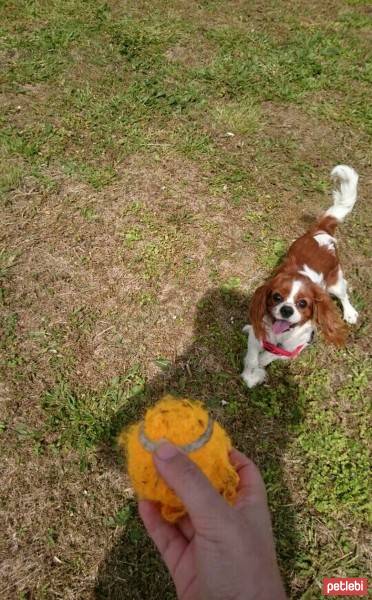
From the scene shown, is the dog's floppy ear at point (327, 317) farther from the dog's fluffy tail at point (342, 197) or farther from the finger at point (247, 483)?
the finger at point (247, 483)

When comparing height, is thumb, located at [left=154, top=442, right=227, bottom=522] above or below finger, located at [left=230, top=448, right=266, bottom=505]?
above

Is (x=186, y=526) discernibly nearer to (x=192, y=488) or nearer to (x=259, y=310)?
(x=192, y=488)

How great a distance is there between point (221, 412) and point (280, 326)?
32.9 inches

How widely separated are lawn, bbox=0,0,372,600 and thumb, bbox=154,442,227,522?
1.69 metres

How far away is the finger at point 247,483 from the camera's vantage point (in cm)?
180

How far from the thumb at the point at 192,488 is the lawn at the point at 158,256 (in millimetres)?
1687

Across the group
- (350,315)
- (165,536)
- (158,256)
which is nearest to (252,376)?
(350,315)

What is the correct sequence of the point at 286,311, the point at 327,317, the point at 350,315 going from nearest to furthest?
the point at 286,311 → the point at 327,317 → the point at 350,315

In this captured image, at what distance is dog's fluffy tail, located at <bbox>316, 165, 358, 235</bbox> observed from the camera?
12.1ft

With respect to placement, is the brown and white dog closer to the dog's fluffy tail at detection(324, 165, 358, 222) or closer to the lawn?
the dog's fluffy tail at detection(324, 165, 358, 222)

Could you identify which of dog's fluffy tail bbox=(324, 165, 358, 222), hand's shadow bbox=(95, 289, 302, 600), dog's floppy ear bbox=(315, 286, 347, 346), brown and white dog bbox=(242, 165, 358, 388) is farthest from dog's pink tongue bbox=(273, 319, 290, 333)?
dog's fluffy tail bbox=(324, 165, 358, 222)

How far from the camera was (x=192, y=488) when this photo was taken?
1.50 m

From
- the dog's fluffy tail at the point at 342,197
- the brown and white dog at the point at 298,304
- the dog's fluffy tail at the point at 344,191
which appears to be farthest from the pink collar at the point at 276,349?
the dog's fluffy tail at the point at 344,191

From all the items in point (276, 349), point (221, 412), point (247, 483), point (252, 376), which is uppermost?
point (247, 483)
